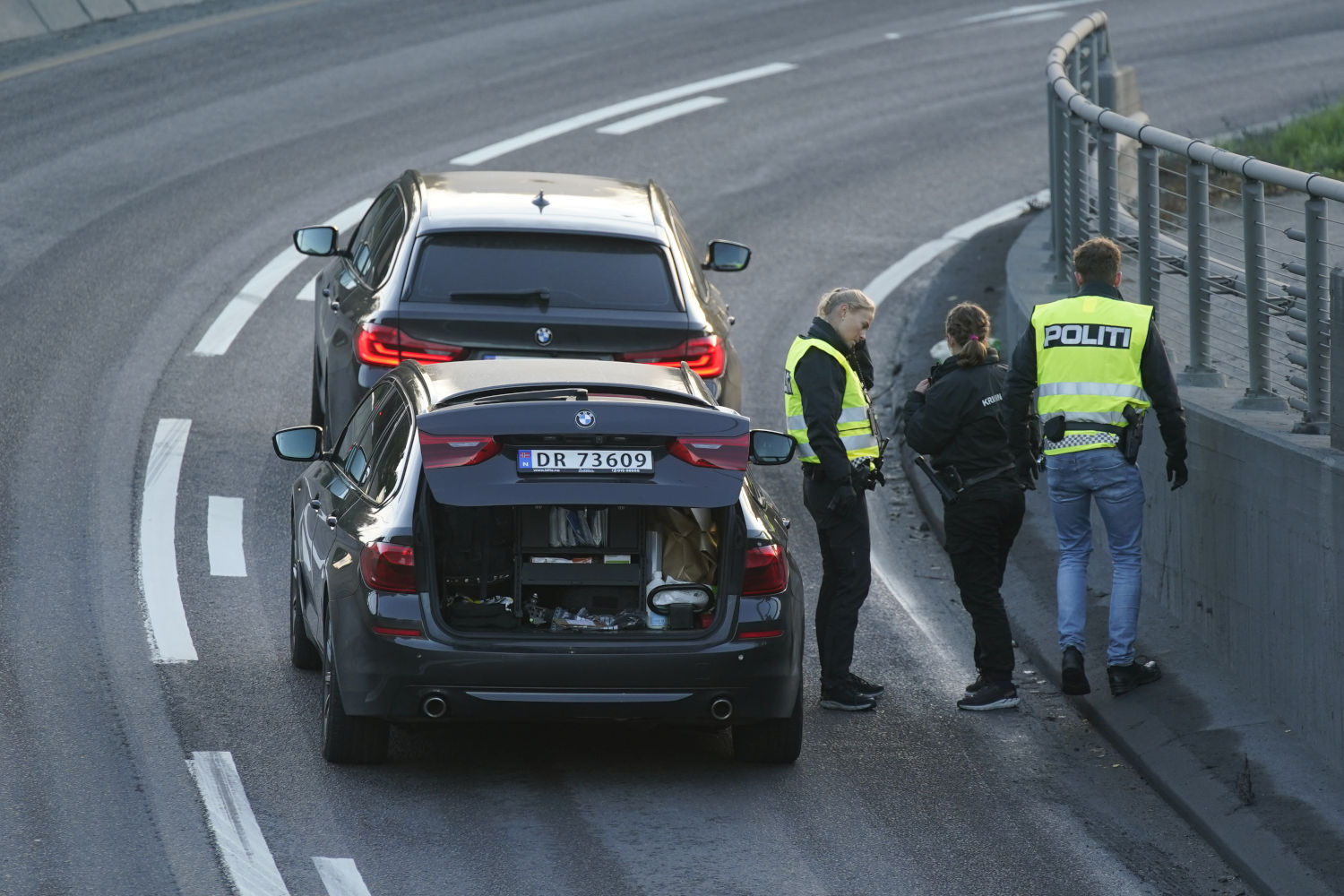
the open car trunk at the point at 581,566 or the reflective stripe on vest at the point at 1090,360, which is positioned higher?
the reflective stripe on vest at the point at 1090,360

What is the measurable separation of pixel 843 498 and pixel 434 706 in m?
2.42

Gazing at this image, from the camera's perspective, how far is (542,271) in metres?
11.7

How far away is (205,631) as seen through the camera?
415 inches

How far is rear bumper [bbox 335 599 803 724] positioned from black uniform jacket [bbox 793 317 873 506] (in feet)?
5.28

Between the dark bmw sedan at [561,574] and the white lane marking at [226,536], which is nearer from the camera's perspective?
the dark bmw sedan at [561,574]

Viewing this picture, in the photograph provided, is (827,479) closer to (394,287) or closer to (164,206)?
(394,287)

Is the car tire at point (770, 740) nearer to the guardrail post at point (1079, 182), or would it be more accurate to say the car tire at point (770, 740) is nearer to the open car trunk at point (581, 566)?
the open car trunk at point (581, 566)

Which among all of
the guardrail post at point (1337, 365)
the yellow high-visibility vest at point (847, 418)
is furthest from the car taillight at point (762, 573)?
the guardrail post at point (1337, 365)

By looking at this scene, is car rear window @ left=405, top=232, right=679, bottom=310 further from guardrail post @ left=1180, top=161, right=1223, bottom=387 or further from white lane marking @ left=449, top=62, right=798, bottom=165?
white lane marking @ left=449, top=62, right=798, bottom=165

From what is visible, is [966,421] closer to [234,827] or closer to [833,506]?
[833,506]

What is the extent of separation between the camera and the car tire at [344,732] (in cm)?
880

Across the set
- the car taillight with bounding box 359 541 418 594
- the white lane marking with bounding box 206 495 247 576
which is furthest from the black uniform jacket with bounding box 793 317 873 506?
the white lane marking with bounding box 206 495 247 576

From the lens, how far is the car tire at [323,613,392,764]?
8.80 metres

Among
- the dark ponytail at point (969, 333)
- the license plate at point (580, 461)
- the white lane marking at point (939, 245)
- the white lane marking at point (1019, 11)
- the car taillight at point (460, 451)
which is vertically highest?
the car taillight at point (460, 451)
